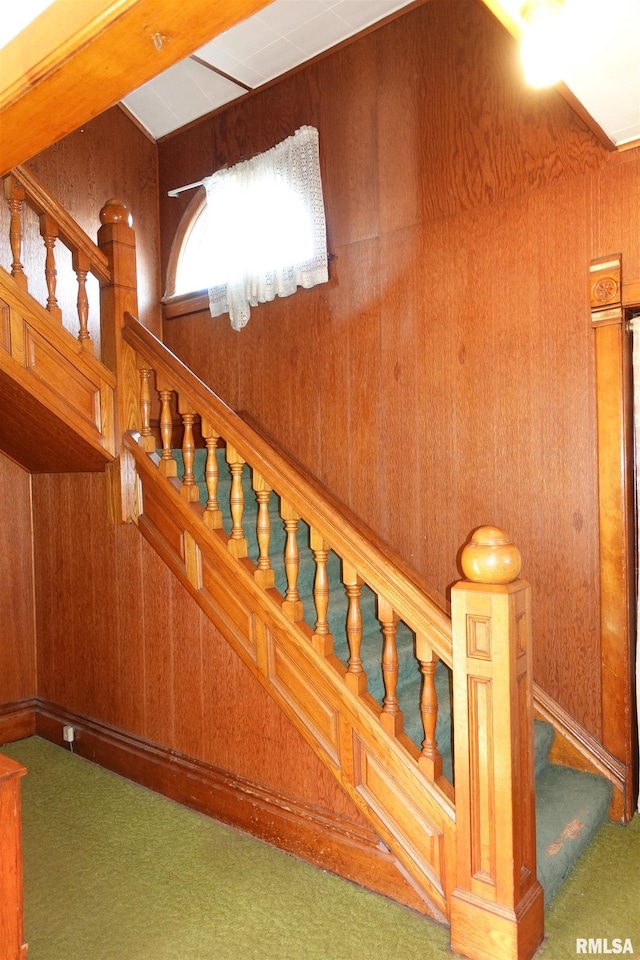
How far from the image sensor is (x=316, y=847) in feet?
7.92

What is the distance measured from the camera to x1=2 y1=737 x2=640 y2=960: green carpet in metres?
2.00

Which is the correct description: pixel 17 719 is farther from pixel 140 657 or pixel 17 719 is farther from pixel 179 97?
pixel 179 97

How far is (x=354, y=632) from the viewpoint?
2.31 metres

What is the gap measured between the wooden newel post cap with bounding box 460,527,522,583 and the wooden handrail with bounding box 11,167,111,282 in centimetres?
215

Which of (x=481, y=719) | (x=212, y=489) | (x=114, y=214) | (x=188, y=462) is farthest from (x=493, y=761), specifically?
(x=114, y=214)

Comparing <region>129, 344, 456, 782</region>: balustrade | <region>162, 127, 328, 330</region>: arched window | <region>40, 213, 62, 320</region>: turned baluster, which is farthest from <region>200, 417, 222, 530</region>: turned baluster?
<region>162, 127, 328, 330</region>: arched window

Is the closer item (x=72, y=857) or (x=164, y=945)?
(x=164, y=945)

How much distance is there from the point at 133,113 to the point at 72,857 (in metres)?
4.47

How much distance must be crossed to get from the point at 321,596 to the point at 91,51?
1.73 m

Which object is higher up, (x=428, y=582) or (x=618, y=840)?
(x=428, y=582)

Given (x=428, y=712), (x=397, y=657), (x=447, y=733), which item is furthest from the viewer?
(x=447, y=733)

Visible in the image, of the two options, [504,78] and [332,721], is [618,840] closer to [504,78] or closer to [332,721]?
[332,721]

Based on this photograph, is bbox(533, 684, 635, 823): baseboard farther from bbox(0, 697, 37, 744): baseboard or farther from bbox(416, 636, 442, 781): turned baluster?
bbox(0, 697, 37, 744): baseboard

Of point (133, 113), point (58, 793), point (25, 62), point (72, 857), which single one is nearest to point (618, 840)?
point (72, 857)
